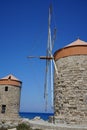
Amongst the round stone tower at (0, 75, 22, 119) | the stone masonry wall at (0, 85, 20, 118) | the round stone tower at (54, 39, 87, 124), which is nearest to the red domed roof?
the round stone tower at (54, 39, 87, 124)

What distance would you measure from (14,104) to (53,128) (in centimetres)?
1138

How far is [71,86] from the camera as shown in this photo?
12.8 meters

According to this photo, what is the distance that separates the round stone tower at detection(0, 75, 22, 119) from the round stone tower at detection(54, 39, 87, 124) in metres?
9.39

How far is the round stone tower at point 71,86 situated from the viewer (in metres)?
12.4

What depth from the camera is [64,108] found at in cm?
1279

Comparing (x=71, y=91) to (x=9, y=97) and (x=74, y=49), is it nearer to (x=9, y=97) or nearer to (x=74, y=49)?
(x=74, y=49)

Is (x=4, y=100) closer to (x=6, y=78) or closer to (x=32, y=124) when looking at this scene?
(x=6, y=78)

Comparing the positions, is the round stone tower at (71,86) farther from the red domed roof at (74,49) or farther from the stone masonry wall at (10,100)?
the stone masonry wall at (10,100)

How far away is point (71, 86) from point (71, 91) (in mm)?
309

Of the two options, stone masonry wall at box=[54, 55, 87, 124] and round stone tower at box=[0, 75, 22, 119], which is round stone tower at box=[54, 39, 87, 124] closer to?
stone masonry wall at box=[54, 55, 87, 124]

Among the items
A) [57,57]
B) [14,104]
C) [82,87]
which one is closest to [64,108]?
[82,87]

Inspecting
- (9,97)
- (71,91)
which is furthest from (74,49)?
(9,97)

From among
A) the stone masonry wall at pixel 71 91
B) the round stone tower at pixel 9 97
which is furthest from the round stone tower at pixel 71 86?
the round stone tower at pixel 9 97

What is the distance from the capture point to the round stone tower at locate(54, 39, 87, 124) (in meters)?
12.4
